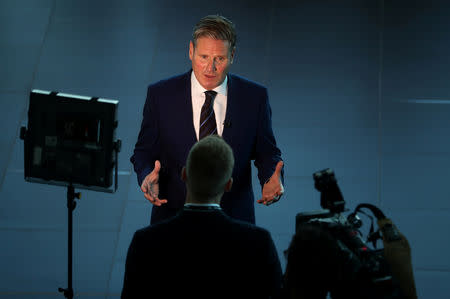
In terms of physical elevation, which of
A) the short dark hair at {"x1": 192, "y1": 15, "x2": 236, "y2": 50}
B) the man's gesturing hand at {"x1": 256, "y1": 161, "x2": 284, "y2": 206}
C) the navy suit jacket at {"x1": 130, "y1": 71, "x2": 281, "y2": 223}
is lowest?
the man's gesturing hand at {"x1": 256, "y1": 161, "x2": 284, "y2": 206}

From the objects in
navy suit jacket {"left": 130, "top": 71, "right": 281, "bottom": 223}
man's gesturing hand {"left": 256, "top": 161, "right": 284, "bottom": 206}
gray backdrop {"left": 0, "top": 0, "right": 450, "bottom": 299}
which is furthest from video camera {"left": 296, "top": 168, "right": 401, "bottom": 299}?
gray backdrop {"left": 0, "top": 0, "right": 450, "bottom": 299}

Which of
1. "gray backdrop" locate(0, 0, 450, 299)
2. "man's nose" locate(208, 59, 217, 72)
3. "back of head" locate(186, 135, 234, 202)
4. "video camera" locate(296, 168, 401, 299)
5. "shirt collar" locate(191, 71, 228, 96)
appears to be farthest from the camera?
"gray backdrop" locate(0, 0, 450, 299)

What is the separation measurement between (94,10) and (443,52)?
146 inches

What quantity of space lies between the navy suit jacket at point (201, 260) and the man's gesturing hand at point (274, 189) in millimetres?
682

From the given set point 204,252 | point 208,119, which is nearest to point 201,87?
point 208,119

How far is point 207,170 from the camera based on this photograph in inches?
74.8

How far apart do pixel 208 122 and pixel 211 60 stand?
27 cm

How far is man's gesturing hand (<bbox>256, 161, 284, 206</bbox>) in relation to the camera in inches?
102

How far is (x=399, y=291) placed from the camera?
1.83m

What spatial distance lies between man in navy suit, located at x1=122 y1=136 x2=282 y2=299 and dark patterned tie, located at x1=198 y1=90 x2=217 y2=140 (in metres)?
0.77

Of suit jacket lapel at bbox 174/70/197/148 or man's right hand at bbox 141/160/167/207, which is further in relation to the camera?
suit jacket lapel at bbox 174/70/197/148

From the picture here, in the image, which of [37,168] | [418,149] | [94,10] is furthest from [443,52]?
[37,168]

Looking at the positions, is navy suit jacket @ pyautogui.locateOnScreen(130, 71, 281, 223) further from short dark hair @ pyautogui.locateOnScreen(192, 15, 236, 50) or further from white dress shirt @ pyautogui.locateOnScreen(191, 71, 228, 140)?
short dark hair @ pyautogui.locateOnScreen(192, 15, 236, 50)

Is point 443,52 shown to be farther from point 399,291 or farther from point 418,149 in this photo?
point 399,291
